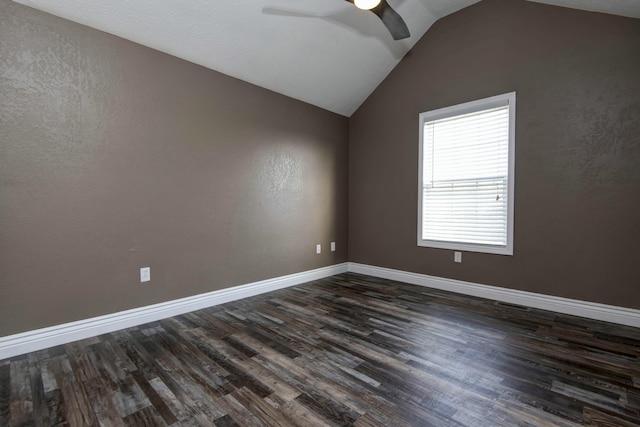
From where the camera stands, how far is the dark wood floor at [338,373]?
1487 mm

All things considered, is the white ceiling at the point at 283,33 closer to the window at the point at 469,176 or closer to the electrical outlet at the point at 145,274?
the window at the point at 469,176

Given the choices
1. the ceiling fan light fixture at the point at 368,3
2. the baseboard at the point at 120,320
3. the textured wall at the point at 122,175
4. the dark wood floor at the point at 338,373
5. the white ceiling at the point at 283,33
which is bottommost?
the dark wood floor at the point at 338,373

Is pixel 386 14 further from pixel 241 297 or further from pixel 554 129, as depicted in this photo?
pixel 241 297

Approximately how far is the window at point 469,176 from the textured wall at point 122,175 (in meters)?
1.82

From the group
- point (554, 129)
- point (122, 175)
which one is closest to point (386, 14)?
point (554, 129)

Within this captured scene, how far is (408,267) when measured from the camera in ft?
13.0

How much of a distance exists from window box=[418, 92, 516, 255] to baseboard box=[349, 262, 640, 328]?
1.37ft

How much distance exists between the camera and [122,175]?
99.8 inches

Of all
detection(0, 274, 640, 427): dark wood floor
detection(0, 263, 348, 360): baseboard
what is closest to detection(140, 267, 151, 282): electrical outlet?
detection(0, 263, 348, 360): baseboard

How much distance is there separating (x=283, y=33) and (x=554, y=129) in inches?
110

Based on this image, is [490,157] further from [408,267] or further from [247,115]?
[247,115]

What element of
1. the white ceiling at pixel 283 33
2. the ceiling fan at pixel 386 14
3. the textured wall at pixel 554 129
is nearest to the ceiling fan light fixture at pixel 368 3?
the ceiling fan at pixel 386 14

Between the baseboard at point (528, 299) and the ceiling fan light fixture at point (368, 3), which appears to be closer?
the ceiling fan light fixture at point (368, 3)

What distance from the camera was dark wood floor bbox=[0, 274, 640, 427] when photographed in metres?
1.49
